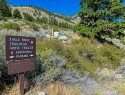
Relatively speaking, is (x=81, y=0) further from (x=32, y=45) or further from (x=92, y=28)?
(x=32, y=45)

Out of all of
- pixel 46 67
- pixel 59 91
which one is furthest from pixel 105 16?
pixel 59 91

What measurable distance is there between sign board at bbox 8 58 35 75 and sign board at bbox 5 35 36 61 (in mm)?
116

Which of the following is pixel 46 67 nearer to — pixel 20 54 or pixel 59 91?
pixel 59 91

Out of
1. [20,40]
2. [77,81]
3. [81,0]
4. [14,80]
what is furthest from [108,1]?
[14,80]

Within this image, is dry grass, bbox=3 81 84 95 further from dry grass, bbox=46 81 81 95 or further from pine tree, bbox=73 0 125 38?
pine tree, bbox=73 0 125 38

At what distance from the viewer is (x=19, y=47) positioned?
2.55m

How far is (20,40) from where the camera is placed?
8.41 ft

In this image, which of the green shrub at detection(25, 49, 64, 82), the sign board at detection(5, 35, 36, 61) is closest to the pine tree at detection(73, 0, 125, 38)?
the green shrub at detection(25, 49, 64, 82)

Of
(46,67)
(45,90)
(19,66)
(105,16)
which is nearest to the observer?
(19,66)

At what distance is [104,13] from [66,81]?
9.16m

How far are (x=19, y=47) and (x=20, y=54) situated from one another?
0.21m

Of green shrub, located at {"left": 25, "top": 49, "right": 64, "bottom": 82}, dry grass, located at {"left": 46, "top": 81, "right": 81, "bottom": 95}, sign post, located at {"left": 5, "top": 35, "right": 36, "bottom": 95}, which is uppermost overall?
sign post, located at {"left": 5, "top": 35, "right": 36, "bottom": 95}

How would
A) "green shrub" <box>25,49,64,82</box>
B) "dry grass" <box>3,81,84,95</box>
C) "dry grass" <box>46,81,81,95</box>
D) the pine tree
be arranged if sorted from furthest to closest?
the pine tree → "green shrub" <box>25,49,64,82</box> → "dry grass" <box>46,81,81,95</box> → "dry grass" <box>3,81,84,95</box>

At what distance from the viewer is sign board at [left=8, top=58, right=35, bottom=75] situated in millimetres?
2377
